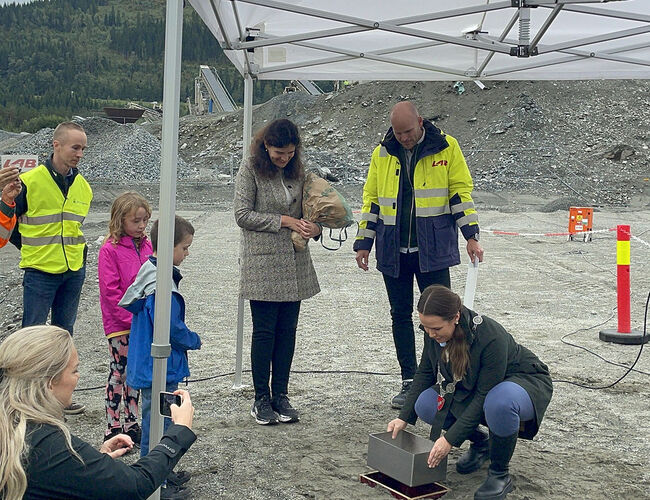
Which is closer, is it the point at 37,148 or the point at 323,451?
the point at 323,451

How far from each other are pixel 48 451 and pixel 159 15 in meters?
167

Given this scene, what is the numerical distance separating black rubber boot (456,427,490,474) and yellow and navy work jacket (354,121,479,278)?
3.78 ft

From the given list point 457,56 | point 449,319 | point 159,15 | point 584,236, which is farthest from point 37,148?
point 159,15

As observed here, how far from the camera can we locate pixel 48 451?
2336 mm

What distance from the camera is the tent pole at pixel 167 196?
370 centimetres

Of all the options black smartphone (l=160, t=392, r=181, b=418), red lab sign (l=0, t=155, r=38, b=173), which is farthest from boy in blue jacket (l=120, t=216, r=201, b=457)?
red lab sign (l=0, t=155, r=38, b=173)

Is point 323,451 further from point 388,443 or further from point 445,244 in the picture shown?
point 445,244

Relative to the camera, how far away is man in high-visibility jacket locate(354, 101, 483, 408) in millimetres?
5219

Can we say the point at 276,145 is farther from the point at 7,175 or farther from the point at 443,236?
the point at 7,175

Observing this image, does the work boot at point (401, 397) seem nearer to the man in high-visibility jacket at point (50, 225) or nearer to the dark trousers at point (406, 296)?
the dark trousers at point (406, 296)

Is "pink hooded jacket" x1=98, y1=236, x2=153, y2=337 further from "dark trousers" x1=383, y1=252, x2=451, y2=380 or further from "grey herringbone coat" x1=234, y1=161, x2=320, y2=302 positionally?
"dark trousers" x1=383, y1=252, x2=451, y2=380

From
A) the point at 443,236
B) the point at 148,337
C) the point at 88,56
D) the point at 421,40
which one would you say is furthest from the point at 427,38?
the point at 88,56

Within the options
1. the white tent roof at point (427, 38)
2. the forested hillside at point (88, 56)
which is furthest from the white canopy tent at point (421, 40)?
the forested hillside at point (88, 56)

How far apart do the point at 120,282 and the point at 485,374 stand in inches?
82.0
